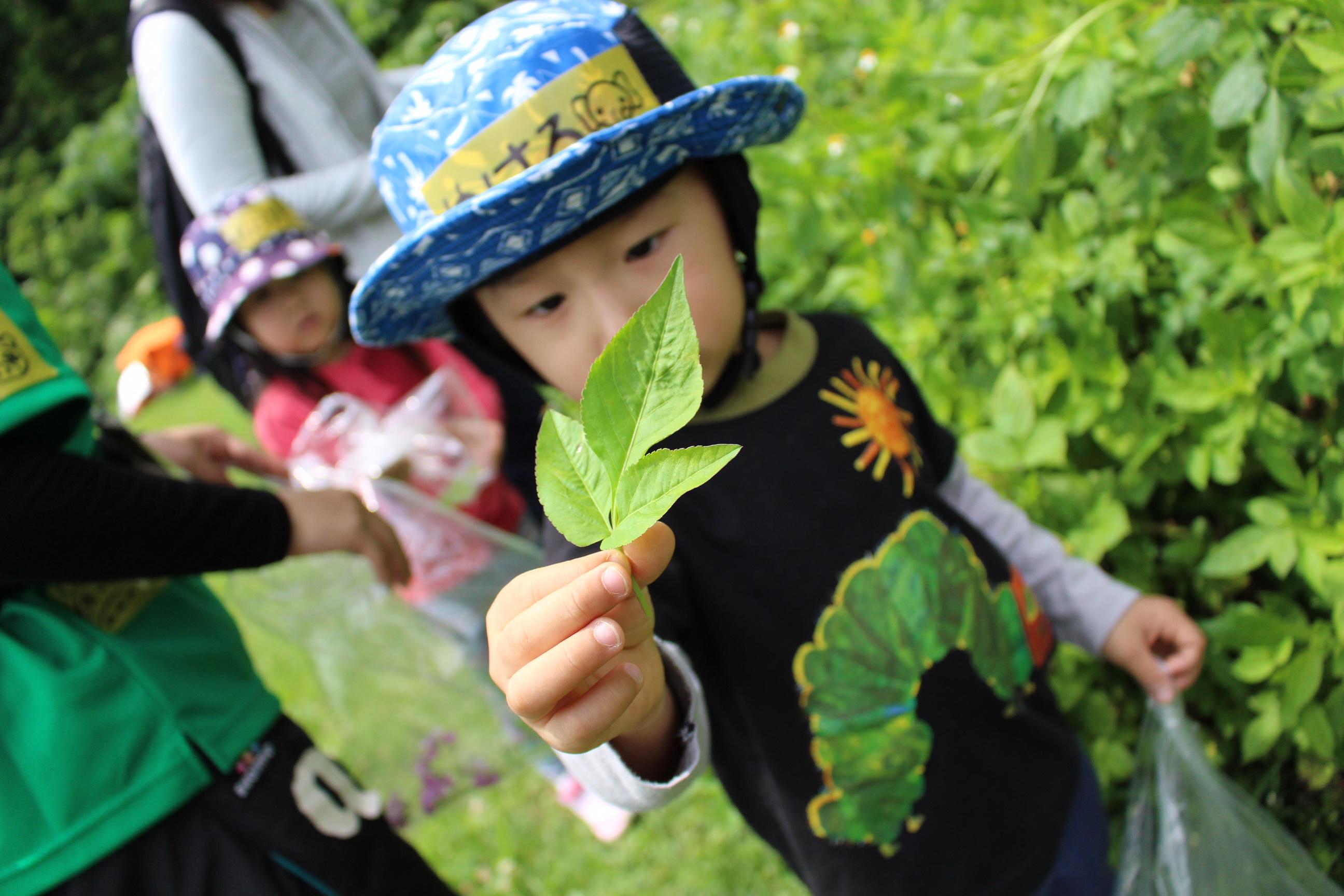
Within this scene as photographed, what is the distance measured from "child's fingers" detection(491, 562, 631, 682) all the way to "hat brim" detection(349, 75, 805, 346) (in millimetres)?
403

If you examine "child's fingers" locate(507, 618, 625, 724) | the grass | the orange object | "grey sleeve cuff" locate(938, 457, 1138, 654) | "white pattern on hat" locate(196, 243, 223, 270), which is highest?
"child's fingers" locate(507, 618, 625, 724)

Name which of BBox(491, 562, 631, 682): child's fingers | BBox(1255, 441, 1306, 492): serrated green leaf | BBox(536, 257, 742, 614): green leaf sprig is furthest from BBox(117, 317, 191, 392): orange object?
BBox(1255, 441, 1306, 492): serrated green leaf

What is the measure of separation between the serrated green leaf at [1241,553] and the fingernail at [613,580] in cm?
96

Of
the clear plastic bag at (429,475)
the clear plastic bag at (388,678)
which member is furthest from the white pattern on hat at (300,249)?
the clear plastic bag at (388,678)

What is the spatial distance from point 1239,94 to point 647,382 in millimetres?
899


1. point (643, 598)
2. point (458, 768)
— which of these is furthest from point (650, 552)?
point (458, 768)

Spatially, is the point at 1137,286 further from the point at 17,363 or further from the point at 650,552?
the point at 17,363

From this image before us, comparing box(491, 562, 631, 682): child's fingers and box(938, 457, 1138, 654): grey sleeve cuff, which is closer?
box(491, 562, 631, 682): child's fingers

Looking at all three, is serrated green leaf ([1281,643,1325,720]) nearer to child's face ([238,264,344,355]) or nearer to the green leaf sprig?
the green leaf sprig

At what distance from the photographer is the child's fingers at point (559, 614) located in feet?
1.83

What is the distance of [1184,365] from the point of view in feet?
4.28

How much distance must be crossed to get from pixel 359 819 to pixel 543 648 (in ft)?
2.74

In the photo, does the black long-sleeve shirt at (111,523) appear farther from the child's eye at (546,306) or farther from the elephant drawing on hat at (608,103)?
the elephant drawing on hat at (608,103)

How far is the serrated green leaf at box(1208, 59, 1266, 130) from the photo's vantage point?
39.4 inches
